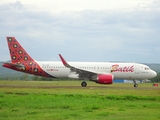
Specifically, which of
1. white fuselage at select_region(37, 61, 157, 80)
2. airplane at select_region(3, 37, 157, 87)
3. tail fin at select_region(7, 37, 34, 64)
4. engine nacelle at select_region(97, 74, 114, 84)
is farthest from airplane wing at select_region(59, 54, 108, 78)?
tail fin at select_region(7, 37, 34, 64)

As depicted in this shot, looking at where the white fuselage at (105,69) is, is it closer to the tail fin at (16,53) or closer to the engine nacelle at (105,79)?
the tail fin at (16,53)

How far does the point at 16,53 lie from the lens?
44.2 meters

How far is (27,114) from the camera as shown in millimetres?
15898

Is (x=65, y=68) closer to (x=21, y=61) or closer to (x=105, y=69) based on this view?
(x=105, y=69)

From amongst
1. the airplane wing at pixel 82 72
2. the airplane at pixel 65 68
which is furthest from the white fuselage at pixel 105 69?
the airplane wing at pixel 82 72

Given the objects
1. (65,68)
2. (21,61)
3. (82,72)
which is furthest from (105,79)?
(21,61)

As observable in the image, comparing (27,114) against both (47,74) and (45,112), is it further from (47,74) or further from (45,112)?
(47,74)

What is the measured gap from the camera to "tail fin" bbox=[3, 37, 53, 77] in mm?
43312

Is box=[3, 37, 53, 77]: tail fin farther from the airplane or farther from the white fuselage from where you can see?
the white fuselage

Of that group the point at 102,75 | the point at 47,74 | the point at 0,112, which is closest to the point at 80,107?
the point at 0,112

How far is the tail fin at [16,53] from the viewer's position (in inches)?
1734

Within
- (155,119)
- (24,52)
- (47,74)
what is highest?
(24,52)

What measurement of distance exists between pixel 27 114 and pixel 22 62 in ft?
93.1

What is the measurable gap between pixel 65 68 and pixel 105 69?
4.80m
